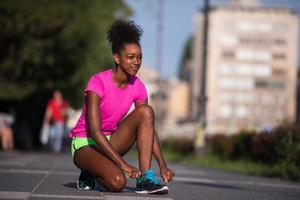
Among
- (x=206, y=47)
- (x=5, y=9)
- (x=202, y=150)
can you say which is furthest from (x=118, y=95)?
(x=5, y=9)

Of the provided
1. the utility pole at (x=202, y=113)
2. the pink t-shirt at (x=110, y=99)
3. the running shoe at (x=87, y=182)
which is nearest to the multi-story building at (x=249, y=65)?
the utility pole at (x=202, y=113)

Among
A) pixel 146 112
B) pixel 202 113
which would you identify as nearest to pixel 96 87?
pixel 146 112

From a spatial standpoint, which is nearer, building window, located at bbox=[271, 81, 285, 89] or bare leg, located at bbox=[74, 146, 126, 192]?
bare leg, located at bbox=[74, 146, 126, 192]

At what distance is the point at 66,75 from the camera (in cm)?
3884

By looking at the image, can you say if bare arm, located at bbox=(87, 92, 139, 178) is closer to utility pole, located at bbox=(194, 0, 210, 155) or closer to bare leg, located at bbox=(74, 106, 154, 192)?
bare leg, located at bbox=(74, 106, 154, 192)

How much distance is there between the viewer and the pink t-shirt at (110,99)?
26.7 feet

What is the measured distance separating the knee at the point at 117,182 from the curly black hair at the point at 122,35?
1243 millimetres

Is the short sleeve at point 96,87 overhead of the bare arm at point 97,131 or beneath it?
overhead

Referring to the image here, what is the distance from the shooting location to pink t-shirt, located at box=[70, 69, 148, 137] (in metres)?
8.12

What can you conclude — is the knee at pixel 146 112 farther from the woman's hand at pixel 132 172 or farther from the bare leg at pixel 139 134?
the woman's hand at pixel 132 172

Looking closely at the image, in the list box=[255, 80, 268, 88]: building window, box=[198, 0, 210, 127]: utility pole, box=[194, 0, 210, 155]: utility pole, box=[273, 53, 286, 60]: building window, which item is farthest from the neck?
box=[273, 53, 286, 60]: building window

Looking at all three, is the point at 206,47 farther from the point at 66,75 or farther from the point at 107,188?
the point at 107,188

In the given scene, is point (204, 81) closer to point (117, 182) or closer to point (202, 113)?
point (202, 113)

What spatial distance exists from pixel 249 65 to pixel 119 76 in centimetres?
18375
